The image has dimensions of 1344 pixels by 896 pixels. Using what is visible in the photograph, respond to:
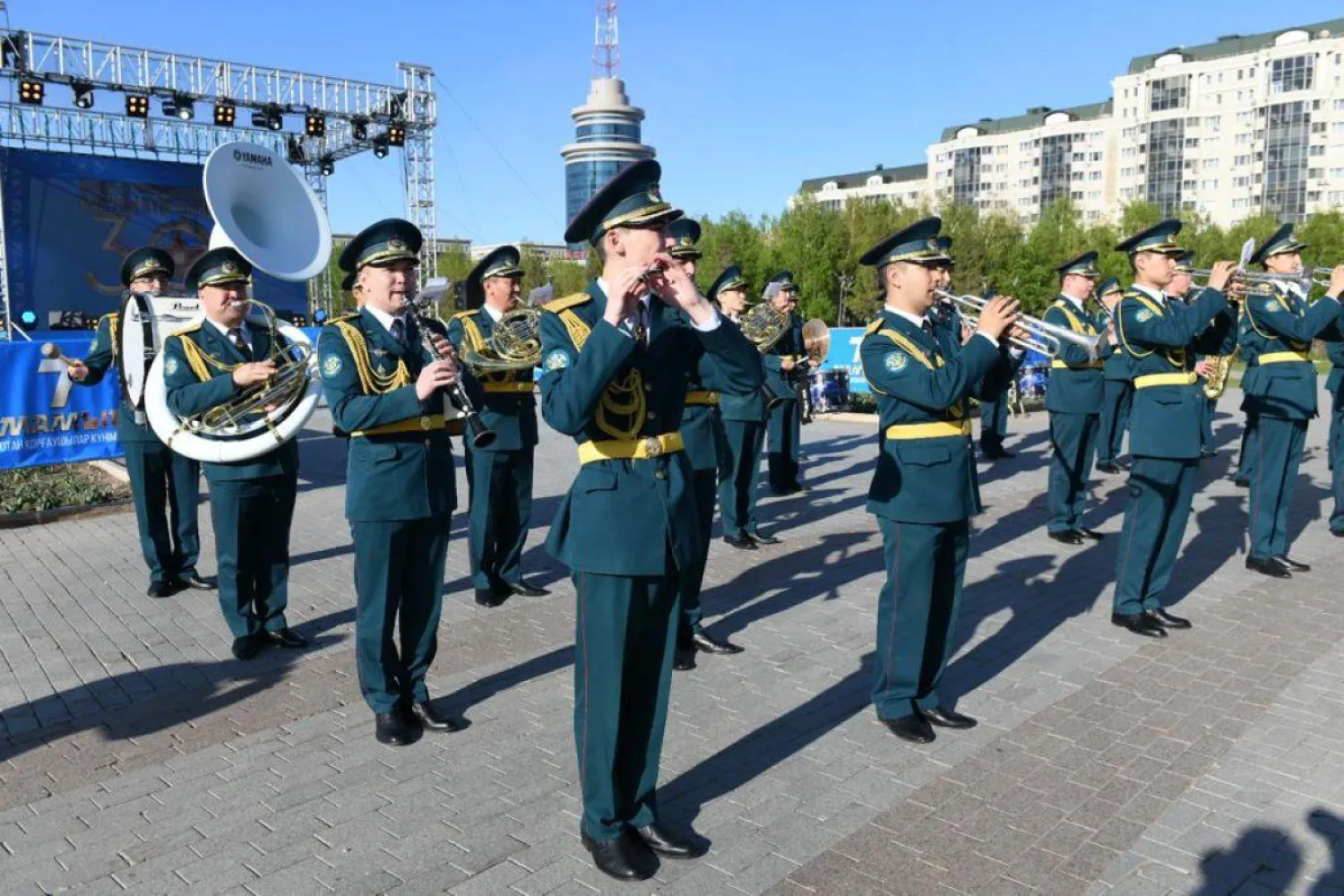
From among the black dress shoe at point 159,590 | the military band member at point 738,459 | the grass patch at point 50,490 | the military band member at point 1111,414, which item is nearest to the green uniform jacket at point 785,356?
the military band member at point 738,459

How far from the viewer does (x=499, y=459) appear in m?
7.37

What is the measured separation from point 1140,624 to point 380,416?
15.3 ft

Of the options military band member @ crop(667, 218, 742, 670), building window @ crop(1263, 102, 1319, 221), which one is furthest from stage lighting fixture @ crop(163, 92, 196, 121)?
building window @ crop(1263, 102, 1319, 221)

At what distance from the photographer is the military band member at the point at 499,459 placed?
7.25m

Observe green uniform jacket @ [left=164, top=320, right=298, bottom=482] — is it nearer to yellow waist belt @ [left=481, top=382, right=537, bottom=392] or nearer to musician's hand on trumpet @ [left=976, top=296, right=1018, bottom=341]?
yellow waist belt @ [left=481, top=382, right=537, bottom=392]

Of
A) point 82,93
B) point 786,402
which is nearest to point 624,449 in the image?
point 786,402

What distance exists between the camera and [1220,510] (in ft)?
33.8

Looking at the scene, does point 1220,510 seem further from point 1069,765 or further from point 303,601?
point 303,601

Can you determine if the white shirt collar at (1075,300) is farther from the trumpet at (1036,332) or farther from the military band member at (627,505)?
the military band member at (627,505)

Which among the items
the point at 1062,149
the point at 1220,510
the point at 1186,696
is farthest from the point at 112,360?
the point at 1062,149

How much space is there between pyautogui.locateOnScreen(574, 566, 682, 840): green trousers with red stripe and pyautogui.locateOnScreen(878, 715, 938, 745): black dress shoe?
1510 millimetres

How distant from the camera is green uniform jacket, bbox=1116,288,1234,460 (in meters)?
6.13

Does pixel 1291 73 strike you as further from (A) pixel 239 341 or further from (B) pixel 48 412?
(A) pixel 239 341

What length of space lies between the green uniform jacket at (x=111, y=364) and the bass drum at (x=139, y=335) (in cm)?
13
